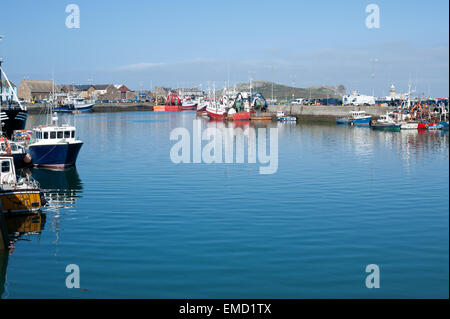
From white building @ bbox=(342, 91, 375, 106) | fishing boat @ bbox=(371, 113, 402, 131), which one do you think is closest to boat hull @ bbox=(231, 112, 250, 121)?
fishing boat @ bbox=(371, 113, 402, 131)

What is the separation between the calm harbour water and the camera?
16984mm

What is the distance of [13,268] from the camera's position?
1858 cm

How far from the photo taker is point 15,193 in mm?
24984

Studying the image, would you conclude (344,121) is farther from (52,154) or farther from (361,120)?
(52,154)

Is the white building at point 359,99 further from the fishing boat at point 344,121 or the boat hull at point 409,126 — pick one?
the boat hull at point 409,126

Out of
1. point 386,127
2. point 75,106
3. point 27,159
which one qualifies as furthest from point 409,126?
point 75,106

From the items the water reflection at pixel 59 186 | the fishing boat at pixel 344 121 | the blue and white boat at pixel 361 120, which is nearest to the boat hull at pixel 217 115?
the fishing boat at pixel 344 121

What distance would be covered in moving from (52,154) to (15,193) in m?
18.5

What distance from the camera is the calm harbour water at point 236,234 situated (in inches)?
669

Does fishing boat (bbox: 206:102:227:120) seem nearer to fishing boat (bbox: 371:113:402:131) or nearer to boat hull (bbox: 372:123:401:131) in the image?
fishing boat (bbox: 371:113:402:131)
